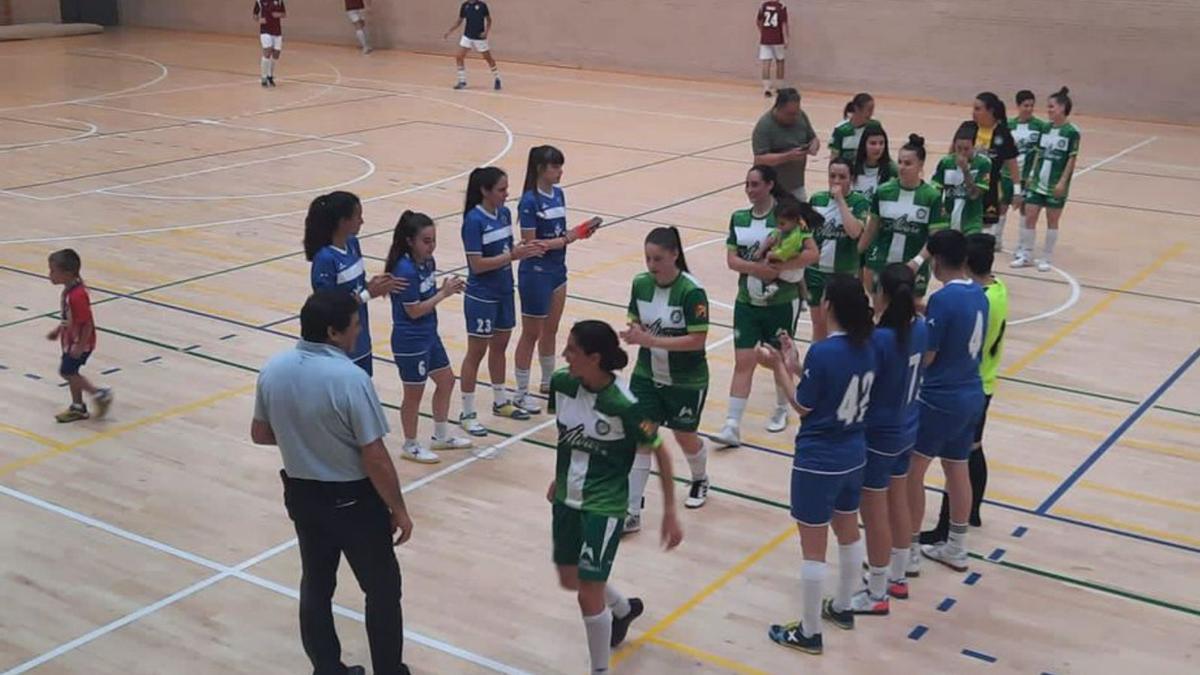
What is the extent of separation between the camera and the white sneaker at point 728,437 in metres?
8.48

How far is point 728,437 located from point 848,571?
7.99 feet

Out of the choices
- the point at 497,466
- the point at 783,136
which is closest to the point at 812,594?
the point at 497,466

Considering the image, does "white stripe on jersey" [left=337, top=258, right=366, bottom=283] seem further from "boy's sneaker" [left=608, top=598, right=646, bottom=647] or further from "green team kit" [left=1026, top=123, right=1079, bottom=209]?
"green team kit" [left=1026, top=123, right=1079, bottom=209]

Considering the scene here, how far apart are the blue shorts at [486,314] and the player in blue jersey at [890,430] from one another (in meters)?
3.11

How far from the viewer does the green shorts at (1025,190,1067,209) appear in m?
12.8

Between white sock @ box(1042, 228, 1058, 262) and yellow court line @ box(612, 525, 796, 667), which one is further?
white sock @ box(1042, 228, 1058, 262)

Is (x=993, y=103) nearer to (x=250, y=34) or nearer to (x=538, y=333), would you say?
(x=538, y=333)

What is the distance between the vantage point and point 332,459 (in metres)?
5.11

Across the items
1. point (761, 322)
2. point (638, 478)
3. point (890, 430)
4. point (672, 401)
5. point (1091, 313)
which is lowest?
point (1091, 313)

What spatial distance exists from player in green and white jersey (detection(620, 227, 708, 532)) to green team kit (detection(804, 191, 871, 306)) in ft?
8.12

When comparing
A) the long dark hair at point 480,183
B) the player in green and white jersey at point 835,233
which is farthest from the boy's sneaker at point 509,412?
the player in green and white jersey at point 835,233

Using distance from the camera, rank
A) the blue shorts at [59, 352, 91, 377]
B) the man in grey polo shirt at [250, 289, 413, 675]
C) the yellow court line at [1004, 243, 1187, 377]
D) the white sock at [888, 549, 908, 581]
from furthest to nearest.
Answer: the yellow court line at [1004, 243, 1187, 377] < the blue shorts at [59, 352, 91, 377] < the white sock at [888, 549, 908, 581] < the man in grey polo shirt at [250, 289, 413, 675]

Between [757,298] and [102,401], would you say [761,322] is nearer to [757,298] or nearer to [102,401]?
[757,298]

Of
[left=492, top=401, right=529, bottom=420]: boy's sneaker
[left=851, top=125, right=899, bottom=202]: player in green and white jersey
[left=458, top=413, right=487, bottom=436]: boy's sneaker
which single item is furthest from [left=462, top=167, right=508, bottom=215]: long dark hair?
[left=851, top=125, right=899, bottom=202]: player in green and white jersey
